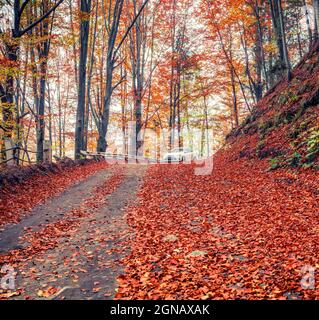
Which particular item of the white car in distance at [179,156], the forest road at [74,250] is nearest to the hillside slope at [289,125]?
the forest road at [74,250]

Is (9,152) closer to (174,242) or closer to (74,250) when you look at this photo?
(74,250)

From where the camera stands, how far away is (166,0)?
88.3ft

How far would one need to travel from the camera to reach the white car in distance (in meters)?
29.3

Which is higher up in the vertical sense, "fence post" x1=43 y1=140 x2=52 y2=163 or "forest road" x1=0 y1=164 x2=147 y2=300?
"fence post" x1=43 y1=140 x2=52 y2=163

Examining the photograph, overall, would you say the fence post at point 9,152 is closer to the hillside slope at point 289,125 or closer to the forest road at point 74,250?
the forest road at point 74,250

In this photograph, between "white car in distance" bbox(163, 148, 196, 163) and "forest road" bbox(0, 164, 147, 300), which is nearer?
"forest road" bbox(0, 164, 147, 300)

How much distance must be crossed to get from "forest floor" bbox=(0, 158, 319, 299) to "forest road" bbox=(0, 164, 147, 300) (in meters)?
0.02

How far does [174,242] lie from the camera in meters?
6.65

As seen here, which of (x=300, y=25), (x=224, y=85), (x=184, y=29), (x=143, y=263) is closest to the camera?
(x=143, y=263)

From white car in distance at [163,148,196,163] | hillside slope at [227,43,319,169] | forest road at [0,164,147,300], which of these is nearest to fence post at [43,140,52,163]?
forest road at [0,164,147,300]

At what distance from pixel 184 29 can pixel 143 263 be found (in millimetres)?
27391

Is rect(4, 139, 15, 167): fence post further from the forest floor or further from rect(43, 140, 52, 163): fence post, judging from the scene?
the forest floor
